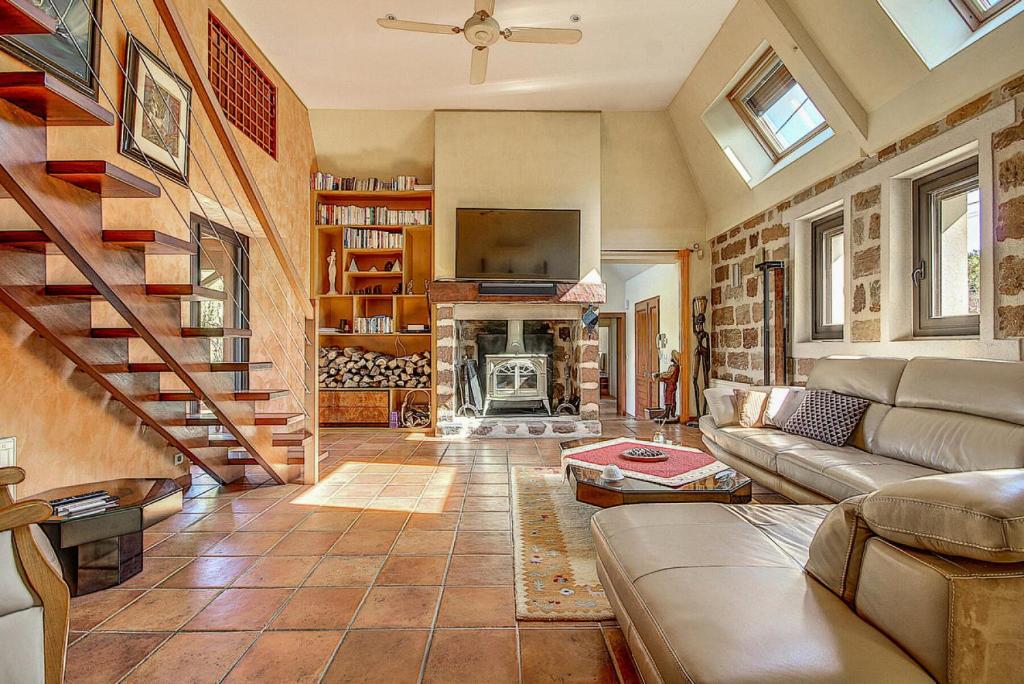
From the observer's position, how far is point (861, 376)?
335cm

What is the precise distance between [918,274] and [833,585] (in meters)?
3.06

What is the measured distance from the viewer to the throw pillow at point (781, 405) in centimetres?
375

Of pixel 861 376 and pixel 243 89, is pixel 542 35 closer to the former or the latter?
pixel 243 89

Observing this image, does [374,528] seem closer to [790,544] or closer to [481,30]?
[790,544]

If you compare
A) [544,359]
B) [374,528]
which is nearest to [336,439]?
[544,359]

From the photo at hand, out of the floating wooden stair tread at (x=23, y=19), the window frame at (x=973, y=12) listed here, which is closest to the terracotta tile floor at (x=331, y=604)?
the floating wooden stair tread at (x=23, y=19)

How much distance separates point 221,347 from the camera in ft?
14.6

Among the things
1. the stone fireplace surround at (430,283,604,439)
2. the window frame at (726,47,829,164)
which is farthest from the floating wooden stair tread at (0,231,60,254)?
the window frame at (726,47,829,164)

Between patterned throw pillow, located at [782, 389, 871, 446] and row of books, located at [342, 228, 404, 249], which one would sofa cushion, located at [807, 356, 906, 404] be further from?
row of books, located at [342, 228, 404, 249]

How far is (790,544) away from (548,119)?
5184 mm

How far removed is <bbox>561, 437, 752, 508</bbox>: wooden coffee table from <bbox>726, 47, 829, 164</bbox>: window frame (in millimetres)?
3112

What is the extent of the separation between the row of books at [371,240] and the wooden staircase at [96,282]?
2898 millimetres

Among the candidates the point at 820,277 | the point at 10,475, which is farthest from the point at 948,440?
the point at 10,475

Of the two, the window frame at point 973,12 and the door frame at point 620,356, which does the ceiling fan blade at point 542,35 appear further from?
the door frame at point 620,356
